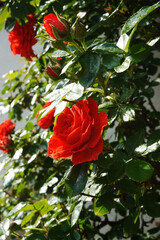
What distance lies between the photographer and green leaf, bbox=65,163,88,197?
1.71 ft

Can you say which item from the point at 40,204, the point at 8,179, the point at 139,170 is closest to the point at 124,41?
the point at 139,170

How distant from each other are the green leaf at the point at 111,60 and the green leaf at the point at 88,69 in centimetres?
3

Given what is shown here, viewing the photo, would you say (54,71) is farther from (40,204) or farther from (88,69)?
(40,204)

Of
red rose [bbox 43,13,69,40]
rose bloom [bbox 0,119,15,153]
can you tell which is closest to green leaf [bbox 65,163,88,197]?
red rose [bbox 43,13,69,40]

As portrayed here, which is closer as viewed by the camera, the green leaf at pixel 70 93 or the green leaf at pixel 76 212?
the green leaf at pixel 70 93

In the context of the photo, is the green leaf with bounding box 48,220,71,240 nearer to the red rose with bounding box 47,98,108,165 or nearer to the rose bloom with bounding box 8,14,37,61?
the red rose with bounding box 47,98,108,165

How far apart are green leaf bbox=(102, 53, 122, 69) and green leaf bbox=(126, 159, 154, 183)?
0.60ft

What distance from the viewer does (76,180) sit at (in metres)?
0.53

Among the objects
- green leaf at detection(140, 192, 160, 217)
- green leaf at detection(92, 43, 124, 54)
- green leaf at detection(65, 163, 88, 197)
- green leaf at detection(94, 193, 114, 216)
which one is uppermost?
green leaf at detection(92, 43, 124, 54)

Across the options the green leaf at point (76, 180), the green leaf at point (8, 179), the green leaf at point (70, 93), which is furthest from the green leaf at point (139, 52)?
the green leaf at point (8, 179)

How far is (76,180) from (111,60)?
0.23 m

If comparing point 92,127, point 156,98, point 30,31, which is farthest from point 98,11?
point 156,98

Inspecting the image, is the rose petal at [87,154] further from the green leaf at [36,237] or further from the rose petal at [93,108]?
the green leaf at [36,237]

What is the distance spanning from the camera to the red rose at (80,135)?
51 centimetres
